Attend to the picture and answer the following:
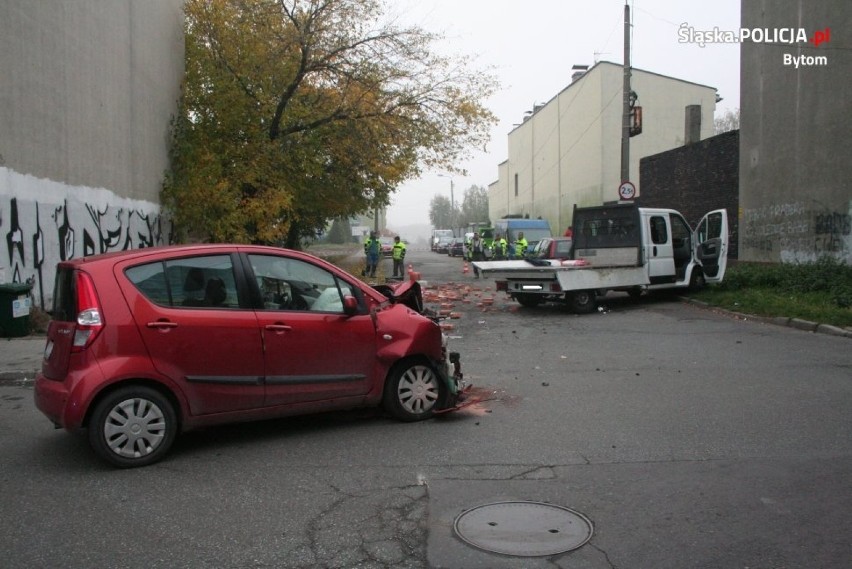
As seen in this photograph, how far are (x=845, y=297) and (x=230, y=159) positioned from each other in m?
15.3

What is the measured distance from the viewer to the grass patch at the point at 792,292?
13016 millimetres

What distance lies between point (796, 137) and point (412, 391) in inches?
673

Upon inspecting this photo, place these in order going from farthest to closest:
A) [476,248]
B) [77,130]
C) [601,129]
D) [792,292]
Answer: [476,248] → [601,129] → [792,292] → [77,130]

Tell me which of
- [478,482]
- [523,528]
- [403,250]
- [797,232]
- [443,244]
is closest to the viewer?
[523,528]

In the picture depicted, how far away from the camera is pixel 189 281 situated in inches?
217

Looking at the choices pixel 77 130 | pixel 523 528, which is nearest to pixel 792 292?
pixel 523 528

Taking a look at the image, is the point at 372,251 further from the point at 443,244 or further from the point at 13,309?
the point at 443,244

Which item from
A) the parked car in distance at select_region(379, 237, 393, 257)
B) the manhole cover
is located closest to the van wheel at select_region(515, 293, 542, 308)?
the manhole cover

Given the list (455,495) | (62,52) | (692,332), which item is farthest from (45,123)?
(692,332)

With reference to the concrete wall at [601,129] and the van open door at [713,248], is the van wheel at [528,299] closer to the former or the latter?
the van open door at [713,248]

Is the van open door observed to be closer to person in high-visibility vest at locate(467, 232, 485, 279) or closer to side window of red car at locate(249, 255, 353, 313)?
side window of red car at locate(249, 255, 353, 313)

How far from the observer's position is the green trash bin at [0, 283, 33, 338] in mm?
10906

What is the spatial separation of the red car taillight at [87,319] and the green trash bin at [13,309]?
22.8 feet

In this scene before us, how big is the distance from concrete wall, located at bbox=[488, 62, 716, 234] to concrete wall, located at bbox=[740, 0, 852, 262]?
58.8ft
